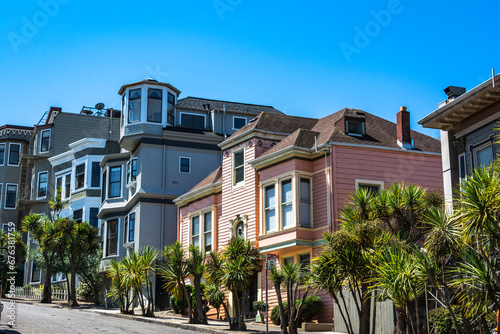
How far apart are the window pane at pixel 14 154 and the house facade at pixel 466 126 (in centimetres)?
5321

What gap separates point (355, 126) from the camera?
31703 mm

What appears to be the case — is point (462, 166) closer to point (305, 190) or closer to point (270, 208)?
point (305, 190)

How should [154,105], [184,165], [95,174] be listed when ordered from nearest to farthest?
[154,105], [184,165], [95,174]

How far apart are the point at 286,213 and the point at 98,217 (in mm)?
22960

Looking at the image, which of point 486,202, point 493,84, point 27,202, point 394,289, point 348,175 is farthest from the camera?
point 27,202

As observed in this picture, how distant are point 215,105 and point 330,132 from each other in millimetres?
22539

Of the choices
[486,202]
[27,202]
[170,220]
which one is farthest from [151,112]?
[486,202]

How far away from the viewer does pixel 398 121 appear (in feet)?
105

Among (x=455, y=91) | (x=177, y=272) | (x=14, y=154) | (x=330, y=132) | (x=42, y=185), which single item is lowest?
(x=177, y=272)

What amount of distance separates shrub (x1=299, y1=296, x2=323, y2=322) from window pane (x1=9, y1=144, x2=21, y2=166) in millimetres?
47752

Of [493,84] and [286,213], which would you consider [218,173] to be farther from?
[493,84]

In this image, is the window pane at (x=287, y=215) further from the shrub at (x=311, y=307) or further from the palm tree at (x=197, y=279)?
the palm tree at (x=197, y=279)

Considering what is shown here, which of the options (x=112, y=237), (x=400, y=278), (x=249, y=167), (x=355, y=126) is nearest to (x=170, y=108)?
(x=112, y=237)

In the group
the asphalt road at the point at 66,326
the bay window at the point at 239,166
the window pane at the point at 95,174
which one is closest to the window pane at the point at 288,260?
the bay window at the point at 239,166
